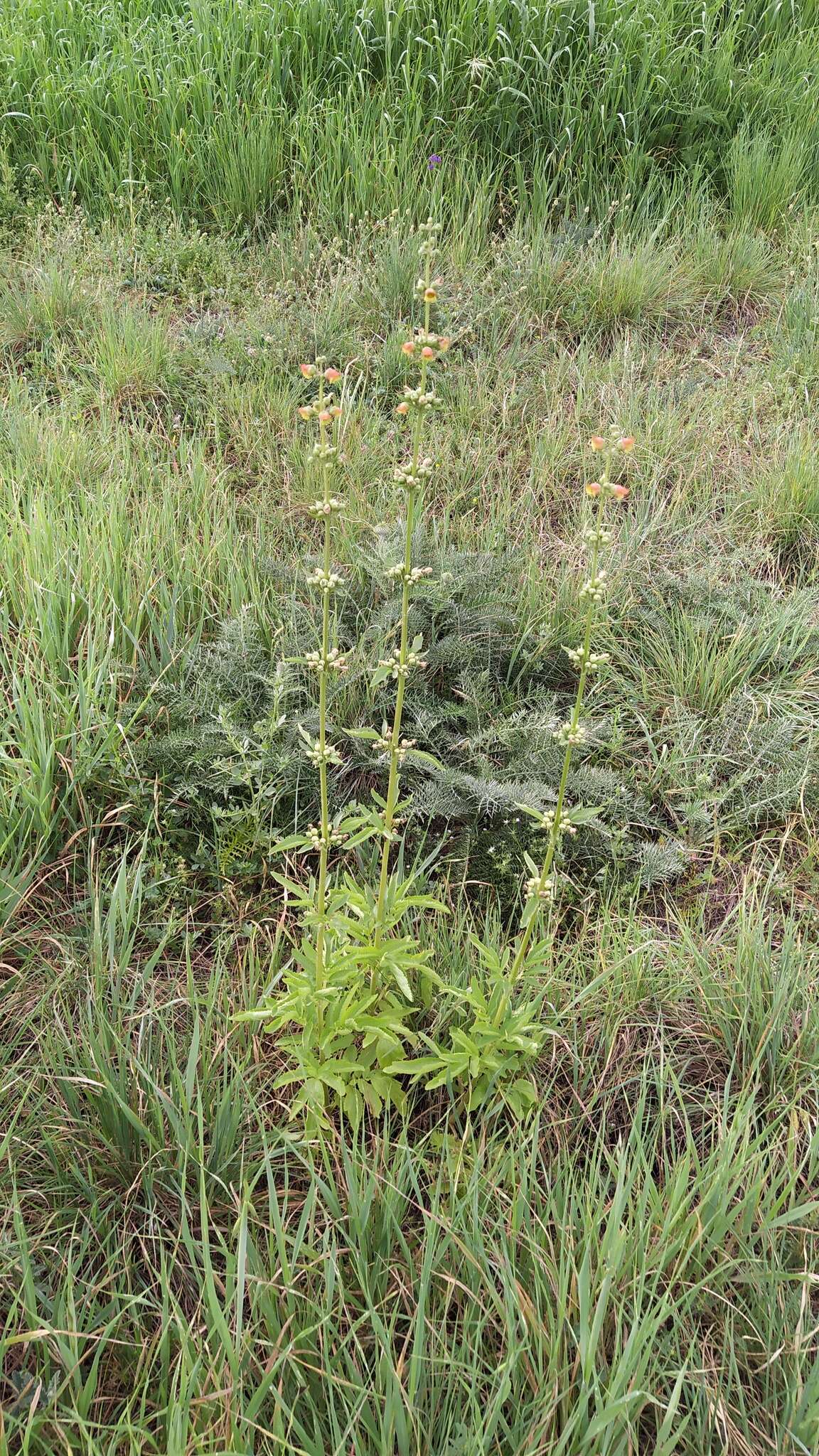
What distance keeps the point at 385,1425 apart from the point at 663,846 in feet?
4.64

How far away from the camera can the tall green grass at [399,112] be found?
4.43 meters

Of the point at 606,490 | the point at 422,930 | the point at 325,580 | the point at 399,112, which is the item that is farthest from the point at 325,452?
the point at 399,112

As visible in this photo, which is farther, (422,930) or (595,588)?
(422,930)

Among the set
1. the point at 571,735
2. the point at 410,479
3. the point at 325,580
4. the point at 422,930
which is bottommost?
the point at 422,930

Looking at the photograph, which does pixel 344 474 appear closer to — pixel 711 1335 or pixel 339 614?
pixel 339 614

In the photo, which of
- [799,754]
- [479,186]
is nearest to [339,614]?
[799,754]

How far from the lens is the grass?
1401 mm

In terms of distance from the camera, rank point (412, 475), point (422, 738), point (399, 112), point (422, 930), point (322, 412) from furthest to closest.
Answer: point (399, 112)
point (422, 738)
point (422, 930)
point (412, 475)
point (322, 412)

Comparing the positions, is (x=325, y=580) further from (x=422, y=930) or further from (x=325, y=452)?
(x=422, y=930)

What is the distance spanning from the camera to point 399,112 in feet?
14.7

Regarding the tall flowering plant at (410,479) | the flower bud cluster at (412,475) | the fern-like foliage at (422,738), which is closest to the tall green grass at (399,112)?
the fern-like foliage at (422,738)

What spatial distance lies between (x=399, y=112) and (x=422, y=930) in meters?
3.99

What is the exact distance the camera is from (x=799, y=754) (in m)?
2.53

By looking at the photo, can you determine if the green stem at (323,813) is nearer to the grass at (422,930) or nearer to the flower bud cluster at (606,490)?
the grass at (422,930)
